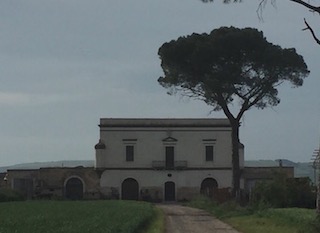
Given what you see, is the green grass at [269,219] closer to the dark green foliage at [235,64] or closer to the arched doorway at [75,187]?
the dark green foliage at [235,64]

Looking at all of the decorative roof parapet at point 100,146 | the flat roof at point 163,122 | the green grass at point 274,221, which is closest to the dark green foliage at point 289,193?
the green grass at point 274,221

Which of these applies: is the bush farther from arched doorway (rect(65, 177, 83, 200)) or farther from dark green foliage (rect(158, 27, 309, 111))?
dark green foliage (rect(158, 27, 309, 111))

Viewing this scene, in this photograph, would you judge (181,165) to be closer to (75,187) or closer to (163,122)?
(163,122)

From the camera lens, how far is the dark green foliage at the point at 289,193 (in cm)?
3959

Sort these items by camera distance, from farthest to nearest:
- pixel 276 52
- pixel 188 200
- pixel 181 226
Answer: pixel 188 200 < pixel 276 52 < pixel 181 226

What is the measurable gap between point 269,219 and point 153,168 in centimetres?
3699

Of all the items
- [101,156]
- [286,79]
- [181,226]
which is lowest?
[181,226]

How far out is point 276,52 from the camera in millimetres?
46594

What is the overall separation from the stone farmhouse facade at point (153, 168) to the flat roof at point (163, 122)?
24 centimetres

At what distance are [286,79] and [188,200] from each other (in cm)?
2246

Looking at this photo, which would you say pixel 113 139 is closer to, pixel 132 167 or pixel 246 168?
pixel 132 167

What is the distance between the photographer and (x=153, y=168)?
67.6 m

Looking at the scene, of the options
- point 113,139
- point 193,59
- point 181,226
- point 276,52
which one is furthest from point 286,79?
point 113,139

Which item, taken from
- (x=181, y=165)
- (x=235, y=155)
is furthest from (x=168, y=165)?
(x=235, y=155)
